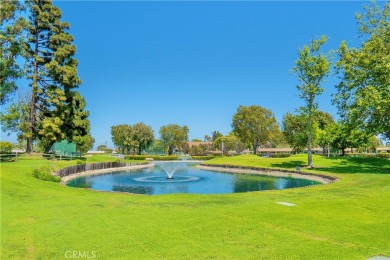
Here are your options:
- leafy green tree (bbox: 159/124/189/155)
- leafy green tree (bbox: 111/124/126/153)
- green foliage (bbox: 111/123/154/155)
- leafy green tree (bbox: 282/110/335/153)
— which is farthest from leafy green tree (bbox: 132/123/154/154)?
leafy green tree (bbox: 282/110/335/153)

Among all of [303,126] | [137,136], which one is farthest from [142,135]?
[303,126]

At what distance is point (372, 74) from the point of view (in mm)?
30562

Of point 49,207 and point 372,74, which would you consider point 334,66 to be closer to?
point 372,74

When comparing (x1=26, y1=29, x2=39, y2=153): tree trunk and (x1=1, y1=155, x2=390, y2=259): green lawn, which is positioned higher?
(x1=26, y1=29, x2=39, y2=153): tree trunk

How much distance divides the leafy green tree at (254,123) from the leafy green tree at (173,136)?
45.0 meters

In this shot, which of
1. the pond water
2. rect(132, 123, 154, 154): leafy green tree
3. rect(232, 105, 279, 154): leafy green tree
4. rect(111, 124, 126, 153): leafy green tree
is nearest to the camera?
the pond water

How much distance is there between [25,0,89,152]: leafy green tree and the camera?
4194 centimetres

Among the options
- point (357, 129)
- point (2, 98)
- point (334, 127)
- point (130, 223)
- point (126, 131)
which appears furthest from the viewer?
point (126, 131)

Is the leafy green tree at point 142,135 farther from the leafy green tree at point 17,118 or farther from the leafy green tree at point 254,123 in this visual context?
the leafy green tree at point 17,118

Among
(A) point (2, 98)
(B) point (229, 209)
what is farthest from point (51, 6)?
(B) point (229, 209)

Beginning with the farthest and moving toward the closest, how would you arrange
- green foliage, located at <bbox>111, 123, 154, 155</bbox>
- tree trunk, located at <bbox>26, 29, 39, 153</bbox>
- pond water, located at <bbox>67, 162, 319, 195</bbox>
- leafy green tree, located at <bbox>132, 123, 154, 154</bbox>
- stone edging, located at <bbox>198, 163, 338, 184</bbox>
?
leafy green tree, located at <bbox>132, 123, 154, 154</bbox> < green foliage, located at <bbox>111, 123, 154, 155</bbox> < tree trunk, located at <bbox>26, 29, 39, 153</bbox> < stone edging, located at <bbox>198, 163, 338, 184</bbox> < pond water, located at <bbox>67, 162, 319, 195</bbox>

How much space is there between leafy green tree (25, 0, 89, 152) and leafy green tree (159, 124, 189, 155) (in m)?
84.8

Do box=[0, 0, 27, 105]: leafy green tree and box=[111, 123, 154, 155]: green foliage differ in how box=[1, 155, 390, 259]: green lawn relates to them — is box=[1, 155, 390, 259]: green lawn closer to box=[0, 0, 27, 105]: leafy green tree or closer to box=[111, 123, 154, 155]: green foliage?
box=[0, 0, 27, 105]: leafy green tree

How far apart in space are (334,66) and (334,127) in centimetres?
3601
